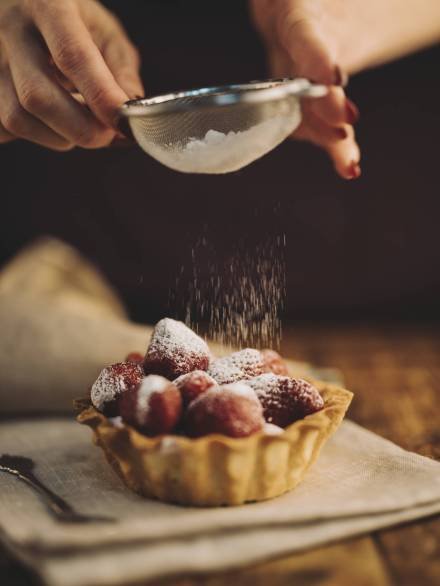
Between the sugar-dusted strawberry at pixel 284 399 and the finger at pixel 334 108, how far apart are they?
1.91ft

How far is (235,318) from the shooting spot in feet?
4.91

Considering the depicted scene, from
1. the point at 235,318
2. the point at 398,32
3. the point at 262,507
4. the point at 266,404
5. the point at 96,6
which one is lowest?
the point at 262,507

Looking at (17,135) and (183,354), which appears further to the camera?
(17,135)

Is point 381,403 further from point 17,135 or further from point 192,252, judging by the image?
point 192,252

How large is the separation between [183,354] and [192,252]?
5.37 ft

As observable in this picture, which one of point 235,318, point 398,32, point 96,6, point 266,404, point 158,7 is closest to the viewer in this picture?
point 266,404

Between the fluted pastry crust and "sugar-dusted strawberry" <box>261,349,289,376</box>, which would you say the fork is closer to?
the fluted pastry crust

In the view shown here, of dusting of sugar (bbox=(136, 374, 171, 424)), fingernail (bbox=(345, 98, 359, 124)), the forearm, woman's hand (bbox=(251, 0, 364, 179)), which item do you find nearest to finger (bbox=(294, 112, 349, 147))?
woman's hand (bbox=(251, 0, 364, 179))

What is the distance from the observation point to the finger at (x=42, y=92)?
1184 millimetres

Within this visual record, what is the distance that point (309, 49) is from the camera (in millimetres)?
1271

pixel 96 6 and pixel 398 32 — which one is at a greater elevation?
pixel 398 32

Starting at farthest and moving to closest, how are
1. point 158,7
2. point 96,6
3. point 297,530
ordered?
point 158,7, point 96,6, point 297,530


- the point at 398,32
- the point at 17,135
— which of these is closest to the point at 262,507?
the point at 17,135

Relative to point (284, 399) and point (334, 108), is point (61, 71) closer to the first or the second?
point (334, 108)
